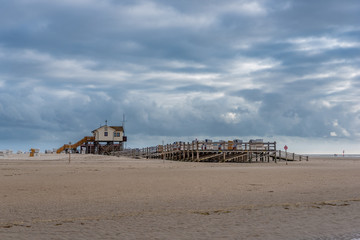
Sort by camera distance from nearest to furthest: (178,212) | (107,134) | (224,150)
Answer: (178,212) → (224,150) → (107,134)

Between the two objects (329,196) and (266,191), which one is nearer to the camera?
(329,196)

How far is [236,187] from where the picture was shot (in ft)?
47.9

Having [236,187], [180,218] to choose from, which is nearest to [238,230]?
[180,218]

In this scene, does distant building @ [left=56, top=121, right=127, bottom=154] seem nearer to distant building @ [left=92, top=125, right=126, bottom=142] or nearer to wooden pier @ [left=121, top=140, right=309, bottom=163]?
distant building @ [left=92, top=125, right=126, bottom=142]

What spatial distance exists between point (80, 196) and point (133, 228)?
4.96 meters

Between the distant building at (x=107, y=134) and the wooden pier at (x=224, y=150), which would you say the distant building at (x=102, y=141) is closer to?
the distant building at (x=107, y=134)

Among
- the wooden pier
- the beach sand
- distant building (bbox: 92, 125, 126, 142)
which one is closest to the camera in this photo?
the beach sand

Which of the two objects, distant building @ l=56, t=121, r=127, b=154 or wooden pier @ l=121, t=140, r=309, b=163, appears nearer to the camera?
wooden pier @ l=121, t=140, r=309, b=163

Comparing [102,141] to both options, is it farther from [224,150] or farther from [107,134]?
[224,150]

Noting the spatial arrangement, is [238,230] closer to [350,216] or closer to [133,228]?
[133,228]

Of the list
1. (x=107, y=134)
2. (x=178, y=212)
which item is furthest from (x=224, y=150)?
(x=107, y=134)

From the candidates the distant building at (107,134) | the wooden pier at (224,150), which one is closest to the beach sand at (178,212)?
the wooden pier at (224,150)

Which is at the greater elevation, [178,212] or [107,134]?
[107,134]

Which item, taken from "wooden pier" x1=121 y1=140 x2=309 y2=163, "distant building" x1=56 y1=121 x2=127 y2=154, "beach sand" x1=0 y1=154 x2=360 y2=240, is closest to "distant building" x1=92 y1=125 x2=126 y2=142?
"distant building" x1=56 y1=121 x2=127 y2=154
